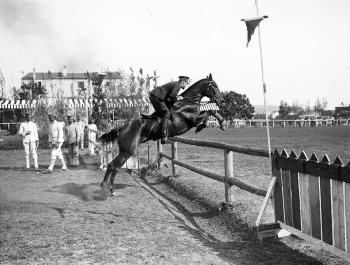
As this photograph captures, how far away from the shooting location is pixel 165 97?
345 inches

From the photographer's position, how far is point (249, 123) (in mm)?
67125

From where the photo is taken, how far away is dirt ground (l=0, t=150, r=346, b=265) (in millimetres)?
5043

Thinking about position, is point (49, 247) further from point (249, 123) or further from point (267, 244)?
point (249, 123)

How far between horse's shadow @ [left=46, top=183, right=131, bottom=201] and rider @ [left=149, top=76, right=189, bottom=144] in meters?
2.13

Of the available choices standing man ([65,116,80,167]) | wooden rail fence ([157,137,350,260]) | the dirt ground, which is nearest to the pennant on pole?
wooden rail fence ([157,137,350,260])

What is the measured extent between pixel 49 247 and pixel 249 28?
429 centimetres

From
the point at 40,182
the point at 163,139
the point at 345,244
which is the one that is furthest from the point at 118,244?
the point at 40,182

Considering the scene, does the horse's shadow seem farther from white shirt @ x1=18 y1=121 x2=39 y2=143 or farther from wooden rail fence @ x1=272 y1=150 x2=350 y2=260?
wooden rail fence @ x1=272 y1=150 x2=350 y2=260

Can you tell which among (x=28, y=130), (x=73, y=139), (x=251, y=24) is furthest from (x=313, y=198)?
(x=28, y=130)

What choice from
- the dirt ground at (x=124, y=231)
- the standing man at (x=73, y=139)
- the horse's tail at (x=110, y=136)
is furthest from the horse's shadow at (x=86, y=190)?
the standing man at (x=73, y=139)

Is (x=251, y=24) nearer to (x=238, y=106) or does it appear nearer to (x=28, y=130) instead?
(x=28, y=130)

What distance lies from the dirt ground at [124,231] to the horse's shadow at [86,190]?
0.08ft

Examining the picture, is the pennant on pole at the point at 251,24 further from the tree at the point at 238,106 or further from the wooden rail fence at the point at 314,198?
the tree at the point at 238,106

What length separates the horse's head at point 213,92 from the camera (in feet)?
28.8
